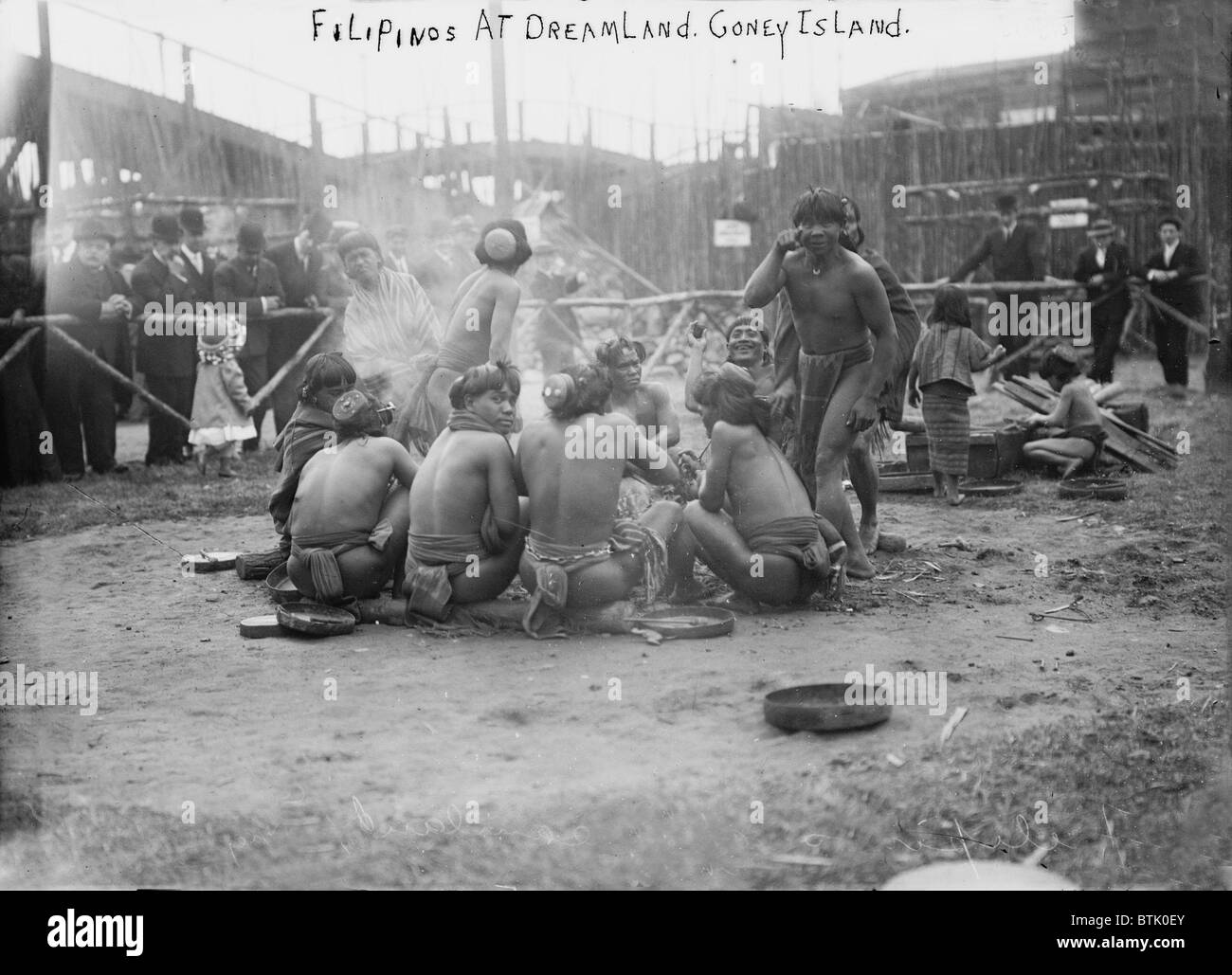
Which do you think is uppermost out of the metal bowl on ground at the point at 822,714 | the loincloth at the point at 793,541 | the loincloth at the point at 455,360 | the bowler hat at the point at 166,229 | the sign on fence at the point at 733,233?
the sign on fence at the point at 733,233

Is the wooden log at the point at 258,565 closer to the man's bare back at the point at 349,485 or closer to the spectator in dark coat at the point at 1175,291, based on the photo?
the man's bare back at the point at 349,485

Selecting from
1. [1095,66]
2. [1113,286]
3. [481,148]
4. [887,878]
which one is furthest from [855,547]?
[481,148]

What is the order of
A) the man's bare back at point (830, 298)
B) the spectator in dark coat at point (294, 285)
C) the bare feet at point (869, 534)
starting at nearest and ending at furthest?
1. the man's bare back at point (830, 298)
2. the bare feet at point (869, 534)
3. the spectator in dark coat at point (294, 285)

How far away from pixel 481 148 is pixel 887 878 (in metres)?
18.5

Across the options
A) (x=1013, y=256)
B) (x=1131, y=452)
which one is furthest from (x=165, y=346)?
(x=1013, y=256)

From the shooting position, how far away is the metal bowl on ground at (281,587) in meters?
6.11

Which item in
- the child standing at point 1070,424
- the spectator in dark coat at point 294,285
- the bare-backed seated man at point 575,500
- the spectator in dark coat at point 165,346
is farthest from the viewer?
the spectator in dark coat at point 294,285

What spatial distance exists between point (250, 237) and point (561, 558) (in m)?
6.98

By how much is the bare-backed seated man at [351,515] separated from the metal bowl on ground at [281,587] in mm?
184

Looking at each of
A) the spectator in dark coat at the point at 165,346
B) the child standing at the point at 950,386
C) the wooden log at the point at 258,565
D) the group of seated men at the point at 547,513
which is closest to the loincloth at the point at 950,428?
the child standing at the point at 950,386

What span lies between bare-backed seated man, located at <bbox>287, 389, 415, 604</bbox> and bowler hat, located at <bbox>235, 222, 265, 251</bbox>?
5853 millimetres

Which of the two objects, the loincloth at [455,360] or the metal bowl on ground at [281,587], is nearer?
the metal bowl on ground at [281,587]

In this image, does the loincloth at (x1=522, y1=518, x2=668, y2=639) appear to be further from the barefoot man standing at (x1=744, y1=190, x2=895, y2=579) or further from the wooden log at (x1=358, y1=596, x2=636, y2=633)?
the barefoot man standing at (x1=744, y1=190, x2=895, y2=579)

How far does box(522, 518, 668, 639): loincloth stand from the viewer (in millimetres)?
5438
